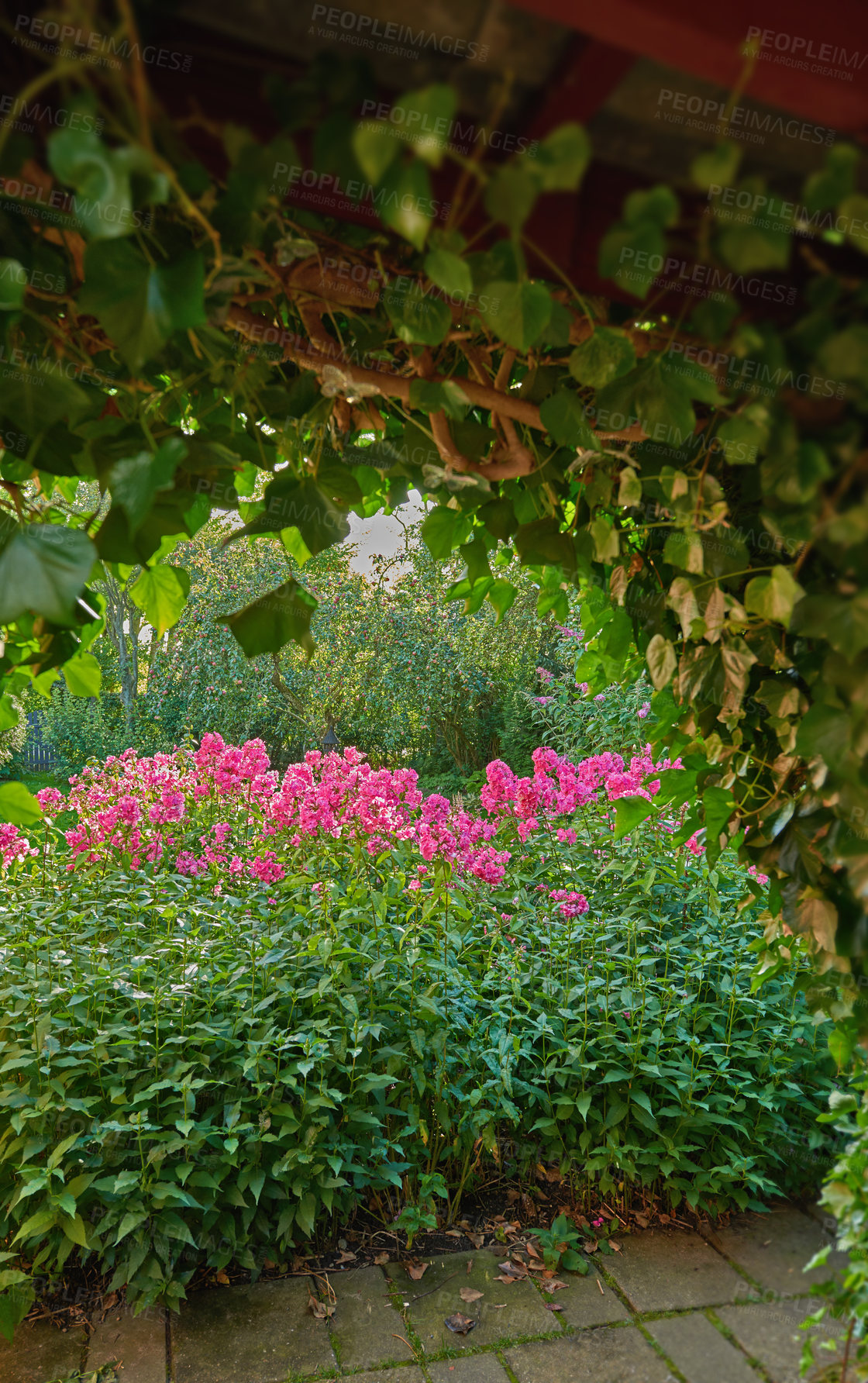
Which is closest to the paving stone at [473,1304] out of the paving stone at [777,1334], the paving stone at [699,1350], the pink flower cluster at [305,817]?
the paving stone at [699,1350]

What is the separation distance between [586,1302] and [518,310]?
2.17 m

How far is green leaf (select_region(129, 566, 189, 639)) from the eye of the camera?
1211 millimetres

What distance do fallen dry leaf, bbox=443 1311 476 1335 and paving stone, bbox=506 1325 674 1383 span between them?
0.12m

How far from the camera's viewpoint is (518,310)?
1.96 feet

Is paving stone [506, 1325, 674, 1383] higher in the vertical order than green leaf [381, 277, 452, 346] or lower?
lower

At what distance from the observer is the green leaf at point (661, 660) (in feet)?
3.74

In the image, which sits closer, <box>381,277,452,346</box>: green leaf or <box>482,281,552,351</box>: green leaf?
<box>482,281,552,351</box>: green leaf

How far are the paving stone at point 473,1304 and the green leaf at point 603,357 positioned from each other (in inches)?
80.3

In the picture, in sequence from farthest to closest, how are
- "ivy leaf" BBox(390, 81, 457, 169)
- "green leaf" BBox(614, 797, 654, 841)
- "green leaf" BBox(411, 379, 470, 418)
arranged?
"green leaf" BBox(614, 797, 654, 841) → "green leaf" BBox(411, 379, 470, 418) → "ivy leaf" BBox(390, 81, 457, 169)

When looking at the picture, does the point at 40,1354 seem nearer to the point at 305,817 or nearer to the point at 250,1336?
the point at 250,1336

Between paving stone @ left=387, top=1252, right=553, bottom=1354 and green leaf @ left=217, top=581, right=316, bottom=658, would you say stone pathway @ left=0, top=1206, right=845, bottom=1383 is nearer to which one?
paving stone @ left=387, top=1252, right=553, bottom=1354

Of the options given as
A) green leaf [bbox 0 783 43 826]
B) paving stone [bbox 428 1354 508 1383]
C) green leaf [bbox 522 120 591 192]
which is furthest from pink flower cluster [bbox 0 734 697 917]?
green leaf [bbox 522 120 591 192]

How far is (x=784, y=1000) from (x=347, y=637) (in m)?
6.95

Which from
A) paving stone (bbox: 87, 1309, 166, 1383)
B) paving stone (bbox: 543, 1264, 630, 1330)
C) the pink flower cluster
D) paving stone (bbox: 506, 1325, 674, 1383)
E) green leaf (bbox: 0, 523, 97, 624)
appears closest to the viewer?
green leaf (bbox: 0, 523, 97, 624)
